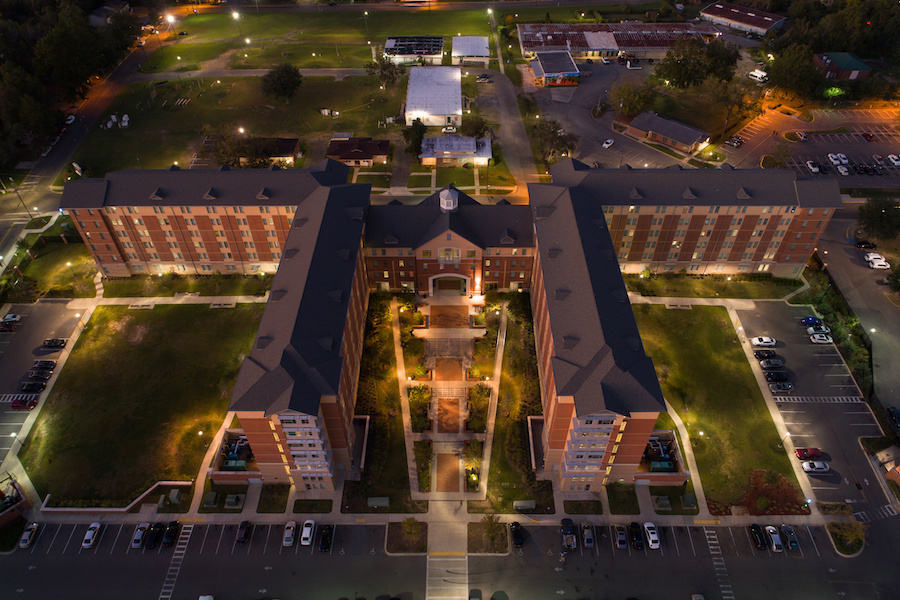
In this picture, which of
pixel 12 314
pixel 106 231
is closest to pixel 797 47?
pixel 106 231

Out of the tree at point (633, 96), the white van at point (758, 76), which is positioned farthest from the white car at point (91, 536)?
the white van at point (758, 76)

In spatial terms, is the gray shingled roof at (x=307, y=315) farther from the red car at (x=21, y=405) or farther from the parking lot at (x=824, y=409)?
the parking lot at (x=824, y=409)

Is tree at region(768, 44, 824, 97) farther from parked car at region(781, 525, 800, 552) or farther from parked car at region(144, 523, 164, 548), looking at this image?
parked car at region(144, 523, 164, 548)

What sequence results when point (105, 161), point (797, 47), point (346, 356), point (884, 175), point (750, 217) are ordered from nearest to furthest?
point (346, 356) → point (750, 217) → point (884, 175) → point (105, 161) → point (797, 47)

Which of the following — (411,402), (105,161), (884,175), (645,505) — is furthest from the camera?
(105,161)

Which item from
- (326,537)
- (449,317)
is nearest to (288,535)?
(326,537)

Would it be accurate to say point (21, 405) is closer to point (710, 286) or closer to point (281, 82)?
point (281, 82)

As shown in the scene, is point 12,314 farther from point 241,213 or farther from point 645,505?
point 645,505
